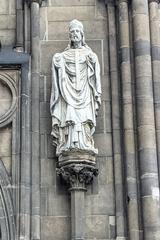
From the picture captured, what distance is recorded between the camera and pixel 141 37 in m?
12.7

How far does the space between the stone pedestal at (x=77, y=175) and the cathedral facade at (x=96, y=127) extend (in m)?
0.03

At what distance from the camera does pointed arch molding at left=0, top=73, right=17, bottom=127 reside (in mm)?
12547

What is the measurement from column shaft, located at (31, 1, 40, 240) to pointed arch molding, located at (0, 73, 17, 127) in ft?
1.07

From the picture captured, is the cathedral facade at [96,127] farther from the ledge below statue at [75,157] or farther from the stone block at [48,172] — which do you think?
the ledge below statue at [75,157]

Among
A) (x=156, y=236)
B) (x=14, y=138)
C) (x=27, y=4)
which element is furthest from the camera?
(x=27, y=4)

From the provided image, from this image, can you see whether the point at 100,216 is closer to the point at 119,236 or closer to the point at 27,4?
the point at 119,236

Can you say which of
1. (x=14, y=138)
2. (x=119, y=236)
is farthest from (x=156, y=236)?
(x=14, y=138)

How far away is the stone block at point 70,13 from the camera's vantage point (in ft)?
44.0

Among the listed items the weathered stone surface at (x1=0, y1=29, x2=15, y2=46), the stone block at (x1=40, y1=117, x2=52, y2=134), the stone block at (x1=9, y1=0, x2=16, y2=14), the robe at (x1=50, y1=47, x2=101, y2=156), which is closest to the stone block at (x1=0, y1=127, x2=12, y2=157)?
the stone block at (x1=40, y1=117, x2=52, y2=134)

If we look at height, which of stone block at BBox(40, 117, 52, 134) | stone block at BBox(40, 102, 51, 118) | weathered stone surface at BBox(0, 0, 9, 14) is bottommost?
stone block at BBox(40, 117, 52, 134)

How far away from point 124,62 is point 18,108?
206 centimetres

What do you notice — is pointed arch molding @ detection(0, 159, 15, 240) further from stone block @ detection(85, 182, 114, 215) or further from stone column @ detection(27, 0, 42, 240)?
stone block @ detection(85, 182, 114, 215)

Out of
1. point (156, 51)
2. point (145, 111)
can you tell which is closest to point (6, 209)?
point (145, 111)

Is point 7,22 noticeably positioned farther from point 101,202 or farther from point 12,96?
point 101,202
